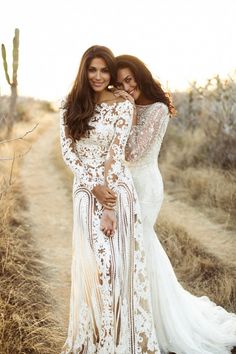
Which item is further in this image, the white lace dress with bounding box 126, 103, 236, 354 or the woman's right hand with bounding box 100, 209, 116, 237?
the white lace dress with bounding box 126, 103, 236, 354

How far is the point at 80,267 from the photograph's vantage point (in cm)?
352

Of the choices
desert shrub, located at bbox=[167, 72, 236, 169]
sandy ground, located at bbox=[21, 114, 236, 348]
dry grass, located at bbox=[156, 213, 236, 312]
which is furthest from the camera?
desert shrub, located at bbox=[167, 72, 236, 169]

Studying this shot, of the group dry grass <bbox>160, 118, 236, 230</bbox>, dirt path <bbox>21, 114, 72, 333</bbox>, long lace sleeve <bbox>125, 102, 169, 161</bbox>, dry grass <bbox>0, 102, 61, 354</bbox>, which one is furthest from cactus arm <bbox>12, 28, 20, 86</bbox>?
long lace sleeve <bbox>125, 102, 169, 161</bbox>

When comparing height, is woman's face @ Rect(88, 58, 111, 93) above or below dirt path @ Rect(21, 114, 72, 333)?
above

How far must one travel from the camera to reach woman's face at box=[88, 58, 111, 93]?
3357 millimetres

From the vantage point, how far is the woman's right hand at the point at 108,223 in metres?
3.40

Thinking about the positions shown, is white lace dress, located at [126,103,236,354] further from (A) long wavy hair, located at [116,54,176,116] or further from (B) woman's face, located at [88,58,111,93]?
(B) woman's face, located at [88,58,111,93]

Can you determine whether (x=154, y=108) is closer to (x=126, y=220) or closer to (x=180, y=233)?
(x=126, y=220)

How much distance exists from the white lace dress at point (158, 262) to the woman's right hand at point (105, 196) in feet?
1.42

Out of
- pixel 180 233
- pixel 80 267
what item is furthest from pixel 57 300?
pixel 180 233

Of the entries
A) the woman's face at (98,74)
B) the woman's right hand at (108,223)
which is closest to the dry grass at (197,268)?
the woman's right hand at (108,223)

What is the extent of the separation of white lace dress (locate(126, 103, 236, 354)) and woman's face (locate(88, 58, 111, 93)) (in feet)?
1.60

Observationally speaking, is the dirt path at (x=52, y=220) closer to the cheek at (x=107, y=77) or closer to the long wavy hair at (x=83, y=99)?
the long wavy hair at (x=83, y=99)

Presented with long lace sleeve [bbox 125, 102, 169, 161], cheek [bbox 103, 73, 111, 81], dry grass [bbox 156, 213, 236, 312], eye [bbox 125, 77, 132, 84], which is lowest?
dry grass [bbox 156, 213, 236, 312]
